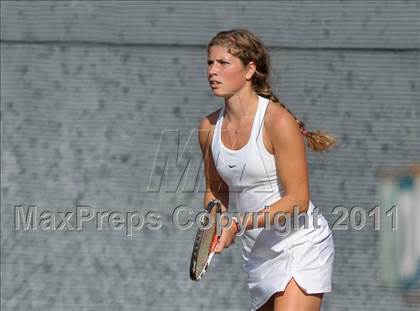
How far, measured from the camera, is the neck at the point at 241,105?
3625mm

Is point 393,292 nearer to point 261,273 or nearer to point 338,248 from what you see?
point 338,248

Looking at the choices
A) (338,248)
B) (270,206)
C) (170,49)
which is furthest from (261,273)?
(170,49)

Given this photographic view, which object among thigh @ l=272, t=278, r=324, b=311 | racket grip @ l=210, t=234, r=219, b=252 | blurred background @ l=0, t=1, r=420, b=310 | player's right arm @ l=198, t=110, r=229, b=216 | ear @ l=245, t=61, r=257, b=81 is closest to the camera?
racket grip @ l=210, t=234, r=219, b=252

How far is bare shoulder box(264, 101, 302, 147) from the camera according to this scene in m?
3.48

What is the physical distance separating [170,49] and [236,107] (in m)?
1.40

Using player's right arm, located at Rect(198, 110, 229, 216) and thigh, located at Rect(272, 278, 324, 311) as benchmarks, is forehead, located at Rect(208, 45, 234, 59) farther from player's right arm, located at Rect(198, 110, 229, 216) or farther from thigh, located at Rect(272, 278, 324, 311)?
thigh, located at Rect(272, 278, 324, 311)

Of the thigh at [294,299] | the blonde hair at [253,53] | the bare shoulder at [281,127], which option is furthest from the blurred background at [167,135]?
the thigh at [294,299]

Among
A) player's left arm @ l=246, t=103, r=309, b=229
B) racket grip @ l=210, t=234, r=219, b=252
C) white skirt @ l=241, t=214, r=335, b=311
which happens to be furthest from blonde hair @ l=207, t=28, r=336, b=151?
racket grip @ l=210, t=234, r=219, b=252

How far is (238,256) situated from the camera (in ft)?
16.4

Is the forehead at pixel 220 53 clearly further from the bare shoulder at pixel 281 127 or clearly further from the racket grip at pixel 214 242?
the racket grip at pixel 214 242

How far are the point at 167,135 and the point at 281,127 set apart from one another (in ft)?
5.23

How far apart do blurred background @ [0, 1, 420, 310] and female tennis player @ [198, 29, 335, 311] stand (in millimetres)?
1073

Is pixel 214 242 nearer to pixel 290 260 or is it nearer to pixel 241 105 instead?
pixel 290 260

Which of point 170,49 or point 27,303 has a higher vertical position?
point 170,49
